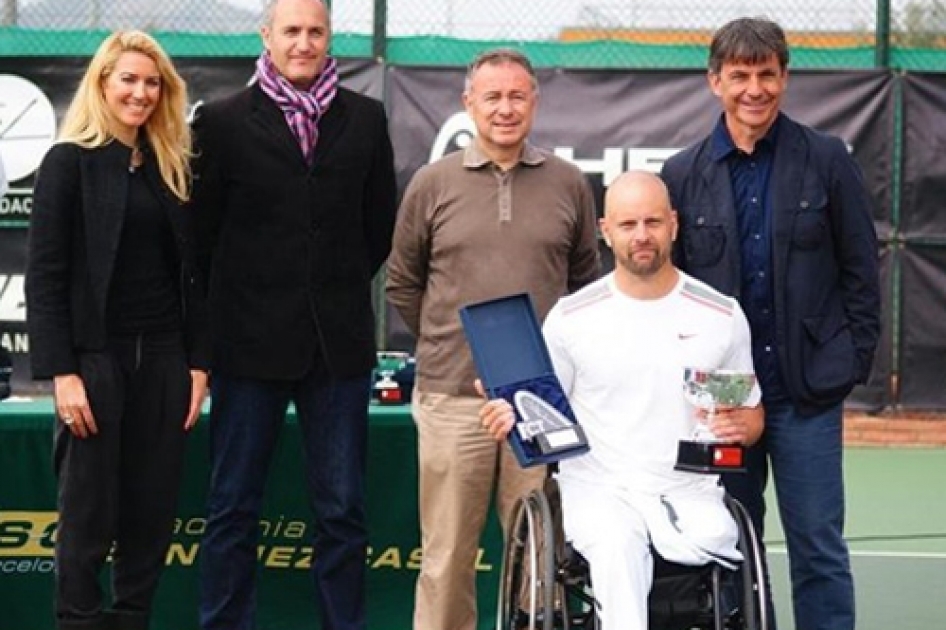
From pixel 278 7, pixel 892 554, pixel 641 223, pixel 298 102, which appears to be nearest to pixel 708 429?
pixel 641 223

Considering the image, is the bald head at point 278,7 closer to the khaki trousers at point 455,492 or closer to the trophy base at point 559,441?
the khaki trousers at point 455,492

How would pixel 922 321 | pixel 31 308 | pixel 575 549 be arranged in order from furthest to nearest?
A: pixel 922 321 → pixel 31 308 → pixel 575 549

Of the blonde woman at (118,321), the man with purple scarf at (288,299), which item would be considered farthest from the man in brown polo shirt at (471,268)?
the blonde woman at (118,321)

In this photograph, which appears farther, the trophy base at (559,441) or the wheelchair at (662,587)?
the trophy base at (559,441)

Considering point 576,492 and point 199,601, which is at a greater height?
point 576,492

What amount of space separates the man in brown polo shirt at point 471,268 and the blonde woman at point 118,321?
69 centimetres

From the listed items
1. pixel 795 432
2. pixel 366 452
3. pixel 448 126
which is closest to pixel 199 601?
pixel 366 452

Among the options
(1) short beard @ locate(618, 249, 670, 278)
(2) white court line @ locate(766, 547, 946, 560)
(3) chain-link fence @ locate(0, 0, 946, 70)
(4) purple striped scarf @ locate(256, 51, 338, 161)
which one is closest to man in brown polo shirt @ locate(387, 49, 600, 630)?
(4) purple striped scarf @ locate(256, 51, 338, 161)

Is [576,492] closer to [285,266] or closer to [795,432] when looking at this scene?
[795,432]

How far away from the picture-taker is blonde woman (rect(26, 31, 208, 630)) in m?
5.50

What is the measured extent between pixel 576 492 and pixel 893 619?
7.42 feet

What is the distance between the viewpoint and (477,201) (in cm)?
586

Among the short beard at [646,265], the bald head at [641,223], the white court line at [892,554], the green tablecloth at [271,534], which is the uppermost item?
the bald head at [641,223]

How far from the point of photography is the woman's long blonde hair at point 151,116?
557 cm
